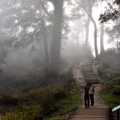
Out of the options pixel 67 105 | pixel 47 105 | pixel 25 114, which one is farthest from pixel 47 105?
pixel 25 114

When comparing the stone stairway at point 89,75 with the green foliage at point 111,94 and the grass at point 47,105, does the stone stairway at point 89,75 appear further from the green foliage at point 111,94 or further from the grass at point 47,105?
the grass at point 47,105

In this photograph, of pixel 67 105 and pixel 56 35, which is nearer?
pixel 67 105

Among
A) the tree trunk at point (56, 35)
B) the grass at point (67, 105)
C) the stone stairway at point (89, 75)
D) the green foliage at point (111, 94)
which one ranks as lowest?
the grass at point (67, 105)

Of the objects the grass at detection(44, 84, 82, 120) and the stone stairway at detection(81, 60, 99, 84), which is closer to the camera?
the grass at detection(44, 84, 82, 120)

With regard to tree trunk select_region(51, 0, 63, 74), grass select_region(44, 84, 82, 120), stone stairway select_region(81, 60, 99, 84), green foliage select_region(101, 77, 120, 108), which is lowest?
grass select_region(44, 84, 82, 120)

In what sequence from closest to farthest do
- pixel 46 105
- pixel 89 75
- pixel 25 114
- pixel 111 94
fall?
pixel 25 114 → pixel 46 105 → pixel 111 94 → pixel 89 75

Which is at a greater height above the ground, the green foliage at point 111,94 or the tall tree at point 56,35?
the tall tree at point 56,35

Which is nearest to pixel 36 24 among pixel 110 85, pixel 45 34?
pixel 45 34

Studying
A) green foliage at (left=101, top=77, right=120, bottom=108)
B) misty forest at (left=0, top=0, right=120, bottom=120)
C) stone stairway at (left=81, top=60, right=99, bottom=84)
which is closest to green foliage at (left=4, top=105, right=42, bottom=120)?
misty forest at (left=0, top=0, right=120, bottom=120)

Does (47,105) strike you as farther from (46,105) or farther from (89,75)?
(89,75)

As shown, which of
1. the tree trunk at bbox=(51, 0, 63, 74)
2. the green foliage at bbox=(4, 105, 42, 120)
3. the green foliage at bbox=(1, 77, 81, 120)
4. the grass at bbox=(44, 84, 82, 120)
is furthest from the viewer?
the tree trunk at bbox=(51, 0, 63, 74)

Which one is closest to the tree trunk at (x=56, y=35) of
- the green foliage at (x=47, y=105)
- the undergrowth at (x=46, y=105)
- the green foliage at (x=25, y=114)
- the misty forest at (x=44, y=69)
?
the misty forest at (x=44, y=69)

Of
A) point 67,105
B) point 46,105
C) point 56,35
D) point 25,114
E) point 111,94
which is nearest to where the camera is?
point 25,114

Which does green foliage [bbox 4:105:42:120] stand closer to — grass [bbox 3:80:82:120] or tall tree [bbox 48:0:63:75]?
grass [bbox 3:80:82:120]
